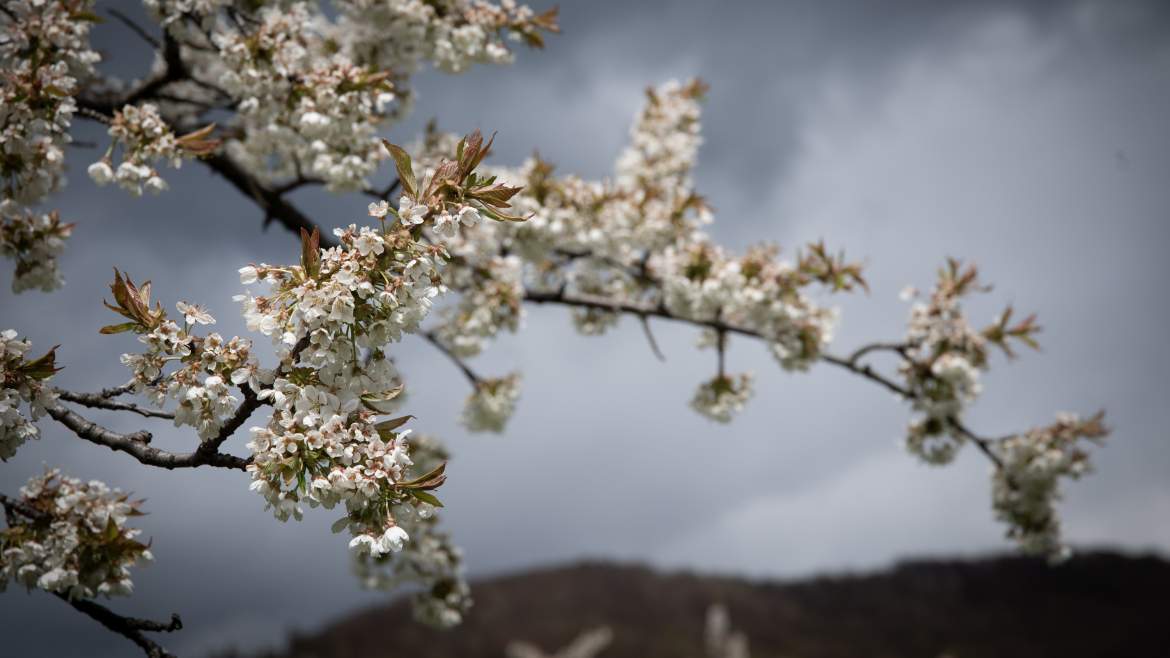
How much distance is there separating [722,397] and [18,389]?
12.3 feet

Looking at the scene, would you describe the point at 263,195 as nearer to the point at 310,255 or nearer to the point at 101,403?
the point at 101,403

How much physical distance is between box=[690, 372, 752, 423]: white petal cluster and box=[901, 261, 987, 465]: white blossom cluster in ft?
3.35

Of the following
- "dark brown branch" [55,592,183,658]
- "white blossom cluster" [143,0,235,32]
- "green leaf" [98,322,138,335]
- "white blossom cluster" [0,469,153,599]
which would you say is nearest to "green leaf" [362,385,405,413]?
"green leaf" [98,322,138,335]

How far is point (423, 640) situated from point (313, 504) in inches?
641

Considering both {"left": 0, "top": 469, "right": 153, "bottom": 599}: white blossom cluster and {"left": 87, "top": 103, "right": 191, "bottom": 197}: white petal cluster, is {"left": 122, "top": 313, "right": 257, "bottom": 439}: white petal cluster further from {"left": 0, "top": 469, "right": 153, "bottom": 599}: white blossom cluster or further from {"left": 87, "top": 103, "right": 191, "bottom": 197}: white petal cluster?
{"left": 87, "top": 103, "right": 191, "bottom": 197}: white petal cluster

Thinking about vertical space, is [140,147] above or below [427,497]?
above

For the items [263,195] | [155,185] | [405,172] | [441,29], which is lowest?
[405,172]

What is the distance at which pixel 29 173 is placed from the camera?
9.36ft

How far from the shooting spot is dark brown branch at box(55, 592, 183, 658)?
2.26 metres

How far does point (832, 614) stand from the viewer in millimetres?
21828

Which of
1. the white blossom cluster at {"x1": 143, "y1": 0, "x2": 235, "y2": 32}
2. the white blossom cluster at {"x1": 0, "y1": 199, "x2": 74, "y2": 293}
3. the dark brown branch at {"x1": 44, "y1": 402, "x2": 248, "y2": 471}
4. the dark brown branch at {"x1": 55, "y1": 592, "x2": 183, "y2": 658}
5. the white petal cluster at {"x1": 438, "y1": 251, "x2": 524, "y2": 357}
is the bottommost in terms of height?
the dark brown branch at {"x1": 55, "y1": 592, "x2": 183, "y2": 658}

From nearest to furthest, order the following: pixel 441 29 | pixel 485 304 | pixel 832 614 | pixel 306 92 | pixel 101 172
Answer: pixel 101 172 → pixel 306 92 → pixel 441 29 → pixel 485 304 → pixel 832 614

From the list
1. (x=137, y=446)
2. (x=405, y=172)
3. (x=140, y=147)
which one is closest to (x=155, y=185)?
(x=140, y=147)

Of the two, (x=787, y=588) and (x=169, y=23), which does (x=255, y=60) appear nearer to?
(x=169, y=23)
